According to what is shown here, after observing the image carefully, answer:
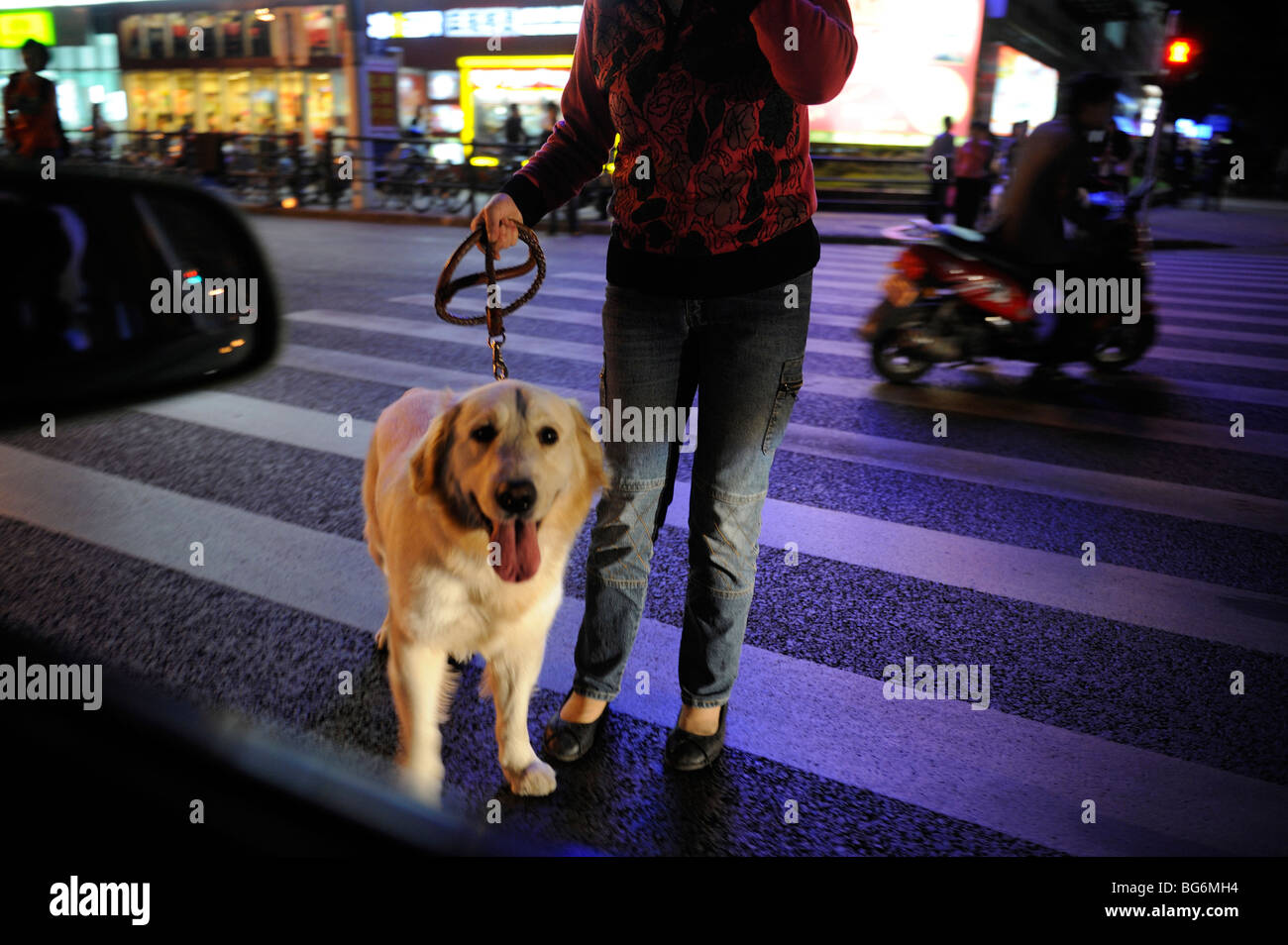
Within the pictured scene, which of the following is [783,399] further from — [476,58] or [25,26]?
[25,26]

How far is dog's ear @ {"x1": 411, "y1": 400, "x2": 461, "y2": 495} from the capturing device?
2.14m

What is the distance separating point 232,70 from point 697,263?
30.6 meters

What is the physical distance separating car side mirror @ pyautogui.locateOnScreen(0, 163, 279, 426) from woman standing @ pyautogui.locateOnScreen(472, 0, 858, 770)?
2.67 feet

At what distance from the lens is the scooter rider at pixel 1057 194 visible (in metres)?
6.08

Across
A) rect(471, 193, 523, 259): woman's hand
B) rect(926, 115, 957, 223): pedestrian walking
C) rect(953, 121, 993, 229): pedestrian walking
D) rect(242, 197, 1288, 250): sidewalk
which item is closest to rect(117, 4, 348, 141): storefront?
rect(242, 197, 1288, 250): sidewalk

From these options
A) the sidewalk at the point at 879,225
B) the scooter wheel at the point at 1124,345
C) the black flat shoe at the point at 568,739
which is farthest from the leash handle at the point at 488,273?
the sidewalk at the point at 879,225

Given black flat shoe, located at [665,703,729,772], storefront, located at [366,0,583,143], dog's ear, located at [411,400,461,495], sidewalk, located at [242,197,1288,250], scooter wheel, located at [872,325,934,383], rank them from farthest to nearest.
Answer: storefront, located at [366,0,583,143] → sidewalk, located at [242,197,1288,250] → scooter wheel, located at [872,325,934,383] → black flat shoe, located at [665,703,729,772] → dog's ear, located at [411,400,461,495]

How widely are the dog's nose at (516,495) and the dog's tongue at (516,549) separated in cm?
7

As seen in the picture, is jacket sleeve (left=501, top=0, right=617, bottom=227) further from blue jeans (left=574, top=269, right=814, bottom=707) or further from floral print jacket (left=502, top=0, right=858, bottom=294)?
blue jeans (left=574, top=269, right=814, bottom=707)

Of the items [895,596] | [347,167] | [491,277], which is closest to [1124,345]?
[895,596]

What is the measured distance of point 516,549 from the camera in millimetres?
2143

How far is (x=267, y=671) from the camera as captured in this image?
2.86m

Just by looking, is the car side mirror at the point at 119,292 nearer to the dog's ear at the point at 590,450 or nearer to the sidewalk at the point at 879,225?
the dog's ear at the point at 590,450
